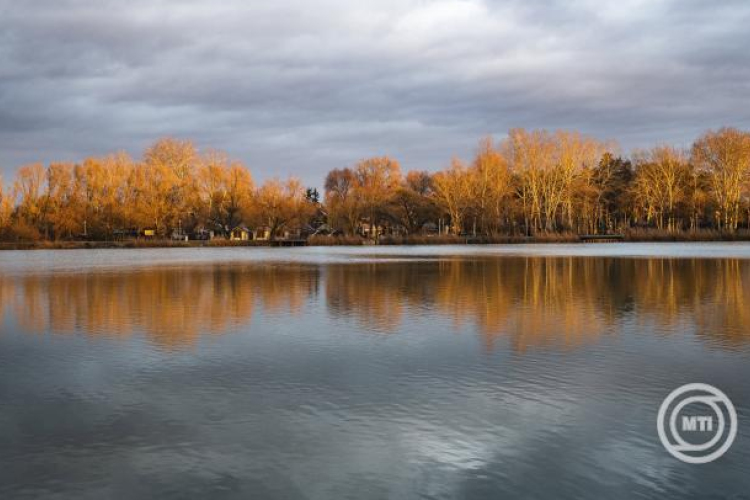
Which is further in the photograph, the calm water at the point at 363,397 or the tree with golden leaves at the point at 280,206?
the tree with golden leaves at the point at 280,206

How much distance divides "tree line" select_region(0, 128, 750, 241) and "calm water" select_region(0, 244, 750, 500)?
6826 centimetres

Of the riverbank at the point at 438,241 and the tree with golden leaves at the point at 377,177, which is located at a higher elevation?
the tree with golden leaves at the point at 377,177

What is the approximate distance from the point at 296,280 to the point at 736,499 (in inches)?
841

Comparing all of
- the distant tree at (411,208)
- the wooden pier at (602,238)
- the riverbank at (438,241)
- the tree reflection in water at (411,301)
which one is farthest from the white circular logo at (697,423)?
the distant tree at (411,208)

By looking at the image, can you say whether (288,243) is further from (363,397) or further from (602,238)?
(363,397)

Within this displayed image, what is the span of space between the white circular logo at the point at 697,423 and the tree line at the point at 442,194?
75279 mm

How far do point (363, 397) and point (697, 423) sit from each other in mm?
3533

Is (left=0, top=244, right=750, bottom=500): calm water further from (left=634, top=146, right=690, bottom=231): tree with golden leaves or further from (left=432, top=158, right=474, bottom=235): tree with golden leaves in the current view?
(left=634, top=146, right=690, bottom=231): tree with golden leaves

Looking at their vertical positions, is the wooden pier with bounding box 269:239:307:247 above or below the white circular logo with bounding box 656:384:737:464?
above

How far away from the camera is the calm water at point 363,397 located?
588 cm

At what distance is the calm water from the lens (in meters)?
5.88

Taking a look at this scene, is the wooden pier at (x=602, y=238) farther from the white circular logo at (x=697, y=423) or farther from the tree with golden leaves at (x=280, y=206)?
the white circular logo at (x=697, y=423)

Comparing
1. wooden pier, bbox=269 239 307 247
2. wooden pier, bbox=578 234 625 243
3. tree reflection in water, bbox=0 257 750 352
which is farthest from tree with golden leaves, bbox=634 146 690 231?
tree reflection in water, bbox=0 257 750 352

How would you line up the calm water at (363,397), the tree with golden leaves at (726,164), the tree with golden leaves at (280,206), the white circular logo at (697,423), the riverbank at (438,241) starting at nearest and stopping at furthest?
the calm water at (363,397), the white circular logo at (697,423), the riverbank at (438,241), the tree with golden leaves at (726,164), the tree with golden leaves at (280,206)
